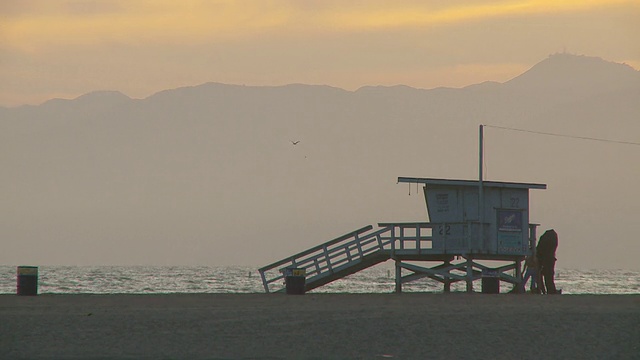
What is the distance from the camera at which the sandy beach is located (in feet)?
49.8

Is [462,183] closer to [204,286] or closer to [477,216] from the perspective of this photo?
[477,216]

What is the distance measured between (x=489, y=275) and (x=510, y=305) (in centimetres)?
1112

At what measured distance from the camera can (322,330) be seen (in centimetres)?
1788

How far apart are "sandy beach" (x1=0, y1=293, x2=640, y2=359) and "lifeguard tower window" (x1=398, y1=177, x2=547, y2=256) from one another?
1358 cm

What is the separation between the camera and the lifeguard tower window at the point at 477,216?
38.5 metres

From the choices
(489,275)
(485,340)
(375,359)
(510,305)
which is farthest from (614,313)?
(489,275)

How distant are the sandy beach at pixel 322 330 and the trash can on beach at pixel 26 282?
5.00 m

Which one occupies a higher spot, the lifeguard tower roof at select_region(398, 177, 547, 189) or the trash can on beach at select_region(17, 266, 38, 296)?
the lifeguard tower roof at select_region(398, 177, 547, 189)

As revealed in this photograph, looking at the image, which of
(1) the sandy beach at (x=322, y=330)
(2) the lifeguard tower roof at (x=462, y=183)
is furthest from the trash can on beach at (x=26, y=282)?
(2) the lifeguard tower roof at (x=462, y=183)

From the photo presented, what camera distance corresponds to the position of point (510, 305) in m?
23.7

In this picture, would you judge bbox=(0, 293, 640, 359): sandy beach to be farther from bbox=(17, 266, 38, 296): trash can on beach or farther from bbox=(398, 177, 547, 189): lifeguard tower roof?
bbox=(398, 177, 547, 189): lifeguard tower roof

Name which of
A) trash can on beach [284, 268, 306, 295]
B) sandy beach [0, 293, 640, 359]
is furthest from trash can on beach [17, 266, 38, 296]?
trash can on beach [284, 268, 306, 295]

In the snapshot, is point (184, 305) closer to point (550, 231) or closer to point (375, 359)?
point (375, 359)

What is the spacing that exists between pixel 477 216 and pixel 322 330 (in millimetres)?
21394
